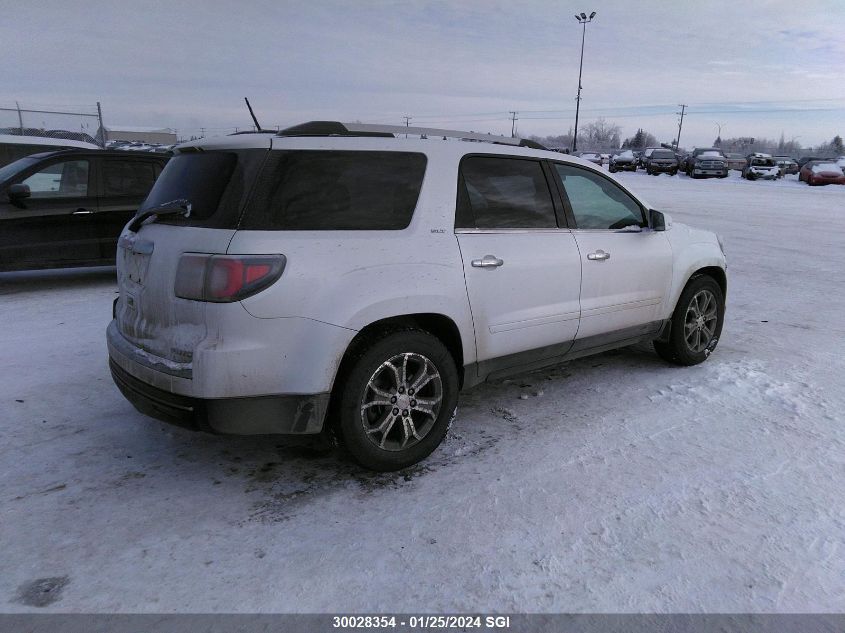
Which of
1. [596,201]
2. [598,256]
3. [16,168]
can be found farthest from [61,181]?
Answer: [598,256]

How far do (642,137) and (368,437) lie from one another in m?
154

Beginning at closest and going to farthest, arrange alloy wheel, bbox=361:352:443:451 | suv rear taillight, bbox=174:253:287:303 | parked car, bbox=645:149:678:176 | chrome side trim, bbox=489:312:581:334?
1. suv rear taillight, bbox=174:253:287:303
2. alloy wheel, bbox=361:352:443:451
3. chrome side trim, bbox=489:312:581:334
4. parked car, bbox=645:149:678:176

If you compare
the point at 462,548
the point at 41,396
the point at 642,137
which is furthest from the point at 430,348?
the point at 642,137

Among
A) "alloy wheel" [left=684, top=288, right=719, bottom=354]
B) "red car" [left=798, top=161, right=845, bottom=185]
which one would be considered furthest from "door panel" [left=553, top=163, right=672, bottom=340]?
"red car" [left=798, top=161, right=845, bottom=185]

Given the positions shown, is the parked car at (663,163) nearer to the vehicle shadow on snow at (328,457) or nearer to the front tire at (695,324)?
the front tire at (695,324)

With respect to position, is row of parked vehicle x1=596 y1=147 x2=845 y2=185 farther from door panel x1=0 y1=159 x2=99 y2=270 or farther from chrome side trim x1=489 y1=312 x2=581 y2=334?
chrome side trim x1=489 y1=312 x2=581 y2=334

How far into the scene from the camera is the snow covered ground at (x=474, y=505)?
7.85 ft

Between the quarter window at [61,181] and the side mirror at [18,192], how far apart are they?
0.21m

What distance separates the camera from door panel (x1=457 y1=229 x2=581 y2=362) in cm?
353

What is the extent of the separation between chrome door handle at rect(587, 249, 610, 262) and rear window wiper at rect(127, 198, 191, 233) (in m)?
2.57

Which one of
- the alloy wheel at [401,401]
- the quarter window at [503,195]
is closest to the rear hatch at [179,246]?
the alloy wheel at [401,401]

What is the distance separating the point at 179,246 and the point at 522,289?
77.7 inches

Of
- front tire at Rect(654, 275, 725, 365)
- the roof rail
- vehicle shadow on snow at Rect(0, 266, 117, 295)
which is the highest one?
the roof rail

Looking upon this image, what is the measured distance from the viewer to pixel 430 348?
10.8 feet
